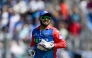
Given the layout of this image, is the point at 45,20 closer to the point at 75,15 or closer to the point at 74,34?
the point at 74,34

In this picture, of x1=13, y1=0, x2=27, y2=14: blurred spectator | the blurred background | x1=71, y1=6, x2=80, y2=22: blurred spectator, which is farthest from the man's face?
x1=13, y1=0, x2=27, y2=14: blurred spectator

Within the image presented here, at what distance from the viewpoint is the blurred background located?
1427 cm

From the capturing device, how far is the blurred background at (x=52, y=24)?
46.8 ft

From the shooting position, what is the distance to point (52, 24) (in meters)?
15.9

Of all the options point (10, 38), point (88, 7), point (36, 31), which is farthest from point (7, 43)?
point (36, 31)

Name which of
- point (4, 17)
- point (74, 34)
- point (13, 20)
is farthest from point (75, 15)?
point (4, 17)

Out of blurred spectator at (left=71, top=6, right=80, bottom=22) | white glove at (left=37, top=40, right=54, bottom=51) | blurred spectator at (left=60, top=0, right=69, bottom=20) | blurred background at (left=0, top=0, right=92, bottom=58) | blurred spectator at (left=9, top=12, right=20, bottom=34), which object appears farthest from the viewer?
blurred spectator at (left=60, top=0, right=69, bottom=20)

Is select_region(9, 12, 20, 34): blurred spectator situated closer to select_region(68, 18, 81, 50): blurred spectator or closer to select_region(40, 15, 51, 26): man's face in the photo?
select_region(68, 18, 81, 50): blurred spectator

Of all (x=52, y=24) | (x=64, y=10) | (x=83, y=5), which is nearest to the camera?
(x=52, y=24)

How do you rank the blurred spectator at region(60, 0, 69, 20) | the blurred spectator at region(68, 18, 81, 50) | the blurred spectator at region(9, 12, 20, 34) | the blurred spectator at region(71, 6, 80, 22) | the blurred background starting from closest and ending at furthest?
1. the blurred background
2. the blurred spectator at region(68, 18, 81, 50)
3. the blurred spectator at region(9, 12, 20, 34)
4. the blurred spectator at region(71, 6, 80, 22)
5. the blurred spectator at region(60, 0, 69, 20)

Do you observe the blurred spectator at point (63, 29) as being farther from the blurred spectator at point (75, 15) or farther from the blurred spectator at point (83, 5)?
the blurred spectator at point (83, 5)

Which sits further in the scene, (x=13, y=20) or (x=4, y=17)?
(x=4, y=17)

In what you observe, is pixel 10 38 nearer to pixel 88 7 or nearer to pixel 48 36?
pixel 88 7

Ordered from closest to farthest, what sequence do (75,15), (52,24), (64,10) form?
(52,24) < (75,15) < (64,10)
